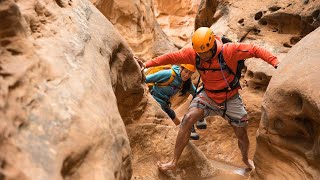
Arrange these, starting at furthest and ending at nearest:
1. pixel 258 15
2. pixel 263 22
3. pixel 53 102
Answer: pixel 258 15, pixel 263 22, pixel 53 102

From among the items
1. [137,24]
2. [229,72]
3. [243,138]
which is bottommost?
[137,24]

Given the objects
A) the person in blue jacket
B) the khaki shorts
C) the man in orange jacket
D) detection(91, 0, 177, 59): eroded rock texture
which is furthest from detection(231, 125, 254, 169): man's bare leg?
detection(91, 0, 177, 59): eroded rock texture

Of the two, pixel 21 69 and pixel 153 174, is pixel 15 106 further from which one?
pixel 153 174

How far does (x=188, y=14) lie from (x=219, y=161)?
11.0 m

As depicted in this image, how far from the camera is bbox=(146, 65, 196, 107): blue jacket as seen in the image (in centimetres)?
562

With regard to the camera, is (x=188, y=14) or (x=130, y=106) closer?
(x=130, y=106)

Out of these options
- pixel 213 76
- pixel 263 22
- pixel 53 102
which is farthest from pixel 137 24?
pixel 53 102

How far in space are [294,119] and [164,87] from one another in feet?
7.26

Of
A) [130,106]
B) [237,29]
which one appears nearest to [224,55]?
[130,106]

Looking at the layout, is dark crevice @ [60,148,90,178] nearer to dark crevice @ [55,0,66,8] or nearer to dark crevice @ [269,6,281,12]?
dark crevice @ [55,0,66,8]

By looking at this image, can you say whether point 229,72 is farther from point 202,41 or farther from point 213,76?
point 202,41

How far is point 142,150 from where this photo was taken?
4785 mm

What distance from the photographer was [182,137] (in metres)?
4.71

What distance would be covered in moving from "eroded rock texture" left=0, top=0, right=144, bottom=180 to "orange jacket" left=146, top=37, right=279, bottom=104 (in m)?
1.68
